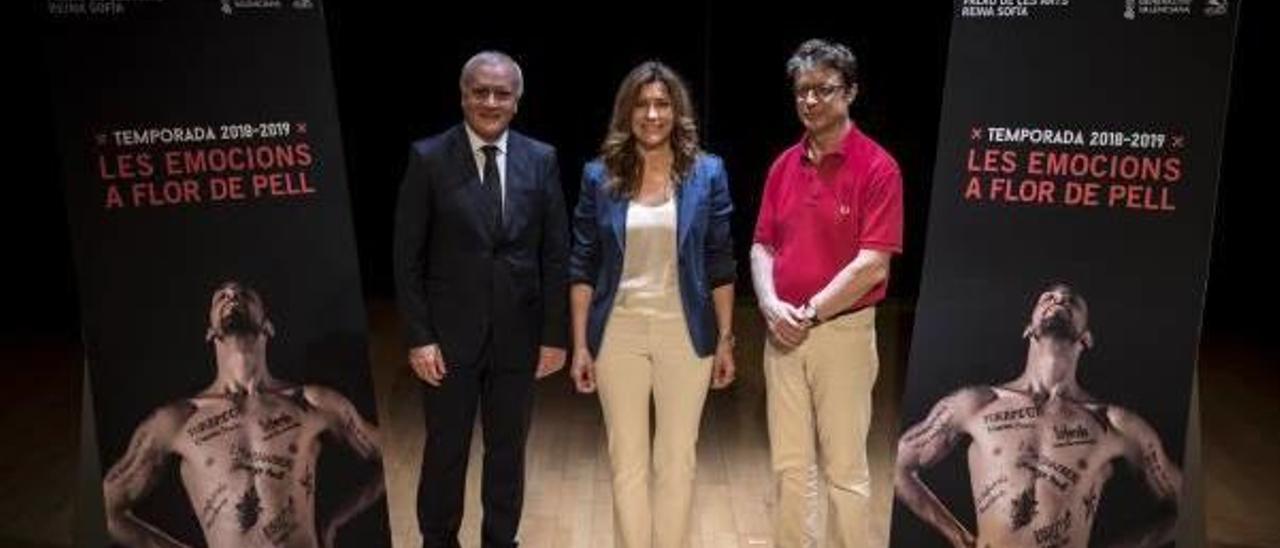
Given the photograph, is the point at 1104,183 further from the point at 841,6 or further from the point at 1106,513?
the point at 841,6

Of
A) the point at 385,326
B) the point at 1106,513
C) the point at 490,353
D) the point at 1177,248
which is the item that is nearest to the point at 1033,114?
the point at 1177,248

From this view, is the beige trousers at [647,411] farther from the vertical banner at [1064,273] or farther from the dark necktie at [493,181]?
the vertical banner at [1064,273]

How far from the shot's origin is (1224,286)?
329 inches

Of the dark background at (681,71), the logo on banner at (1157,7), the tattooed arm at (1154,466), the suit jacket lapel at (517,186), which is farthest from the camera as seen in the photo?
the dark background at (681,71)

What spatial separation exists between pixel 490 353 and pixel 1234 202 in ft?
22.3

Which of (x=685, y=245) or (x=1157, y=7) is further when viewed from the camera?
(x=685, y=245)

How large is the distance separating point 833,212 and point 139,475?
76.5 inches

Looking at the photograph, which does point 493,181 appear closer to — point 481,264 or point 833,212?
point 481,264

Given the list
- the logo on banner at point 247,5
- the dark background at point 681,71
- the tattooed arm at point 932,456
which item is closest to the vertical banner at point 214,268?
the logo on banner at point 247,5

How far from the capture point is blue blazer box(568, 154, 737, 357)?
10.0 ft

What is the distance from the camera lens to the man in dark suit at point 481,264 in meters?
3.19

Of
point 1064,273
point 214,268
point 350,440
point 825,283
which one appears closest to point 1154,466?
point 1064,273

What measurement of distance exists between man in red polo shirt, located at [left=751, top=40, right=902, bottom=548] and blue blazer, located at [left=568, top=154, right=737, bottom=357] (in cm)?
15

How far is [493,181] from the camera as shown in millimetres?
3215
